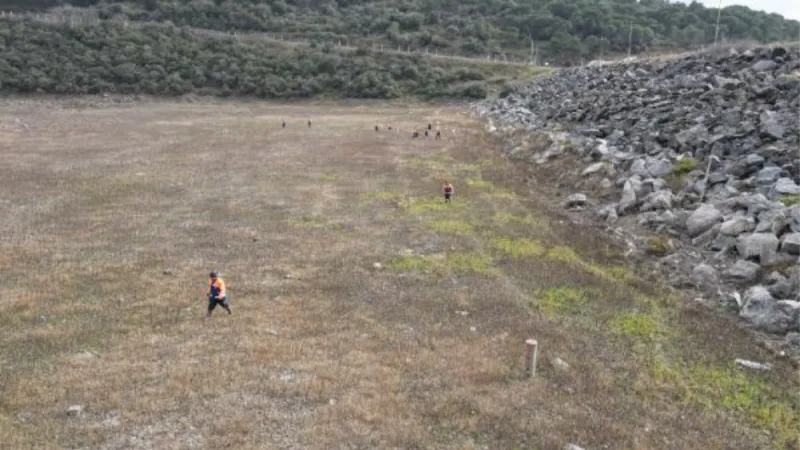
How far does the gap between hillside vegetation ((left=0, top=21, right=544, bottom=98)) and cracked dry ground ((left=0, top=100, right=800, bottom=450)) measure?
207 ft

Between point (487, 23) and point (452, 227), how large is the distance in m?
128

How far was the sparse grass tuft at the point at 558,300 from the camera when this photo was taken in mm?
18359

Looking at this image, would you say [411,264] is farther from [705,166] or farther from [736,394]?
[705,166]

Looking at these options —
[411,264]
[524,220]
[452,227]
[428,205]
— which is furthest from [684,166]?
[411,264]

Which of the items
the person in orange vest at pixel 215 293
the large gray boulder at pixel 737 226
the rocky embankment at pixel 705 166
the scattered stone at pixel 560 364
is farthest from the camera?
the large gray boulder at pixel 737 226

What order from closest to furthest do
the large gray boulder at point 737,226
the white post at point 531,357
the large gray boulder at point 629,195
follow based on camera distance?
the white post at point 531,357
the large gray boulder at point 737,226
the large gray boulder at point 629,195

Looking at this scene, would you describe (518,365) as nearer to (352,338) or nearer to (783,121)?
(352,338)

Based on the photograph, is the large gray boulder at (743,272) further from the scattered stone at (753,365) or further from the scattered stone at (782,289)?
the scattered stone at (753,365)

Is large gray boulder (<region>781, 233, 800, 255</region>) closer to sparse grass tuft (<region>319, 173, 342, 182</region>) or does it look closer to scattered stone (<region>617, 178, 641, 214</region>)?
scattered stone (<region>617, 178, 641, 214</region>)

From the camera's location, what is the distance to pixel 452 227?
2708 cm

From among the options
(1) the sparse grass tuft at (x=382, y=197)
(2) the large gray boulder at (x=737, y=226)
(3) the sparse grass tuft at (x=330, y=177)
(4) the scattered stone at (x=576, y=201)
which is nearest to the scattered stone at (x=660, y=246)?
(2) the large gray boulder at (x=737, y=226)

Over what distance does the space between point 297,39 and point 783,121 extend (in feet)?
360

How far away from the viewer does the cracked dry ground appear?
12.3 metres

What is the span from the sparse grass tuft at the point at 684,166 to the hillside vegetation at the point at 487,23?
340 feet
